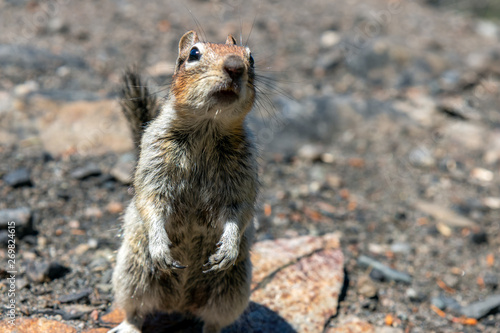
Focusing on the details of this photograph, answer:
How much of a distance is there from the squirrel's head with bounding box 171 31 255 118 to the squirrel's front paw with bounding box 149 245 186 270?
3.05 feet

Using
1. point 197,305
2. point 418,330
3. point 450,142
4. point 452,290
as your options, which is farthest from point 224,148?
point 450,142

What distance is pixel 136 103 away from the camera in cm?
393

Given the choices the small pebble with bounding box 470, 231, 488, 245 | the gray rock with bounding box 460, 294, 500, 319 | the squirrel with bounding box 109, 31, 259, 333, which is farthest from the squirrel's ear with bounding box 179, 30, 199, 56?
the small pebble with bounding box 470, 231, 488, 245

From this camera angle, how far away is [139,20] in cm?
953

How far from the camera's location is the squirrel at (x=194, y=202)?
3264 millimetres

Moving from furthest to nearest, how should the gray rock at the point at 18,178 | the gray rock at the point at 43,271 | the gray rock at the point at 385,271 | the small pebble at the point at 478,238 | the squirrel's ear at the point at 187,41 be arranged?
the small pebble at the point at 478,238 < the gray rock at the point at 18,178 < the gray rock at the point at 385,271 < the gray rock at the point at 43,271 < the squirrel's ear at the point at 187,41

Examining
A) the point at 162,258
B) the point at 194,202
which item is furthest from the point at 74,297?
the point at 194,202

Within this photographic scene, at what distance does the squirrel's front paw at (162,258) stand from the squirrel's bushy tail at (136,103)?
0.90 meters

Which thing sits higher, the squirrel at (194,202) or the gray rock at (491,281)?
the squirrel at (194,202)

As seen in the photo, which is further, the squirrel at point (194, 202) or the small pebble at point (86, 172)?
the small pebble at point (86, 172)

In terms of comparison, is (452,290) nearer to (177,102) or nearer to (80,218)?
(177,102)

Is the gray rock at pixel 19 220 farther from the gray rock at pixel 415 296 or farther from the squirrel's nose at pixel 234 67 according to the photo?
the gray rock at pixel 415 296

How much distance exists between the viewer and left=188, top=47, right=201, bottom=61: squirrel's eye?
10.8ft

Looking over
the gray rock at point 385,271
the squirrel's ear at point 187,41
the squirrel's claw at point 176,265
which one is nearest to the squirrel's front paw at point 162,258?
the squirrel's claw at point 176,265
